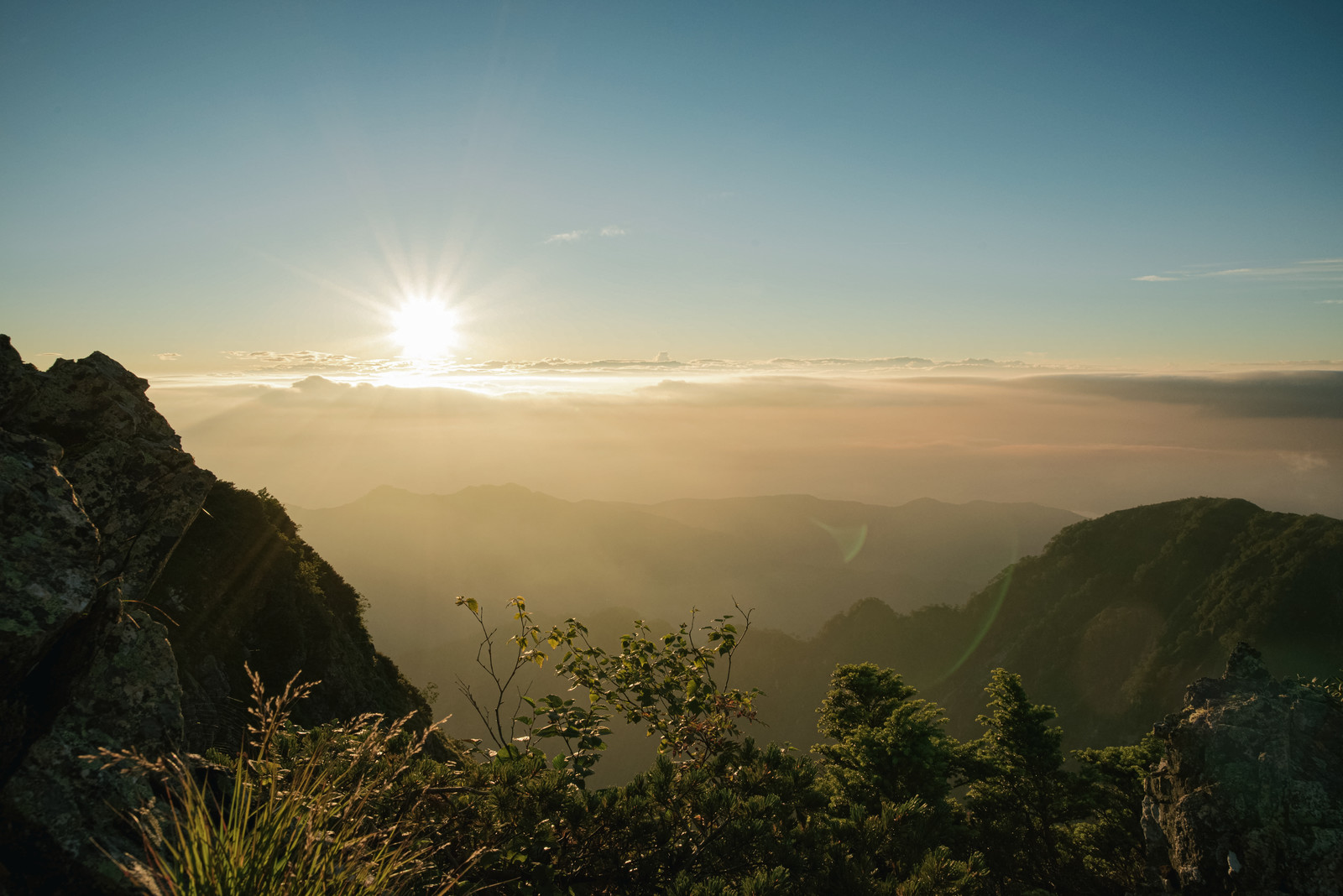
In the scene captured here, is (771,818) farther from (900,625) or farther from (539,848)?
(900,625)

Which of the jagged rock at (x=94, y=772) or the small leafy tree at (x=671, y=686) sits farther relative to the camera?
the small leafy tree at (x=671, y=686)

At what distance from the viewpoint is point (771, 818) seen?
16.2ft

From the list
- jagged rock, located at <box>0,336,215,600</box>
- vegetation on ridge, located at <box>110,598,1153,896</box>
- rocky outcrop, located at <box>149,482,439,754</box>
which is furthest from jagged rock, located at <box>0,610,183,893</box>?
rocky outcrop, located at <box>149,482,439,754</box>

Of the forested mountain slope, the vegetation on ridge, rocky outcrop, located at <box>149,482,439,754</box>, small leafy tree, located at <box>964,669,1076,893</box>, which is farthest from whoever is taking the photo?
the forested mountain slope

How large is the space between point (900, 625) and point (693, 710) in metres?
195

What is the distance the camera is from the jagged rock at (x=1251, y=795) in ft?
43.0

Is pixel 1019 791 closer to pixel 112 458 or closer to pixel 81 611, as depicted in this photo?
pixel 81 611

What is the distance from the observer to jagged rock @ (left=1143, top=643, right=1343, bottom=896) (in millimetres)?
13117

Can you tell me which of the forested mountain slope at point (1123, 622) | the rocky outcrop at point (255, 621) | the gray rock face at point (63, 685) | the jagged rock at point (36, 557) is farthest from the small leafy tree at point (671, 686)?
the forested mountain slope at point (1123, 622)

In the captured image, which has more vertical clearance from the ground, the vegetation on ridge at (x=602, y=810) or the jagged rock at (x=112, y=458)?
the jagged rock at (x=112, y=458)

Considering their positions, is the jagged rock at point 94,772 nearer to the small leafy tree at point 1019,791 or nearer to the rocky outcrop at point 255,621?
the rocky outcrop at point 255,621

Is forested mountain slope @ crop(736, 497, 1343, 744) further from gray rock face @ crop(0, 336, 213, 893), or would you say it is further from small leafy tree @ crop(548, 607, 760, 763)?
gray rock face @ crop(0, 336, 213, 893)

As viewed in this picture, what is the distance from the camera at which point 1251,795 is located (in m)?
14.1

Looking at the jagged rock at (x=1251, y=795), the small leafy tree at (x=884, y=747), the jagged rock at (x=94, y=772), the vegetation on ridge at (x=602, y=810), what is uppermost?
the jagged rock at (x=94, y=772)
